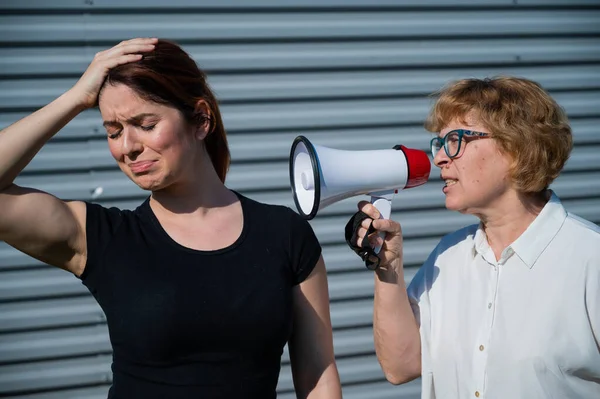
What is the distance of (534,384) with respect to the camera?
2.67 meters

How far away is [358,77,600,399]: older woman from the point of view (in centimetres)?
269

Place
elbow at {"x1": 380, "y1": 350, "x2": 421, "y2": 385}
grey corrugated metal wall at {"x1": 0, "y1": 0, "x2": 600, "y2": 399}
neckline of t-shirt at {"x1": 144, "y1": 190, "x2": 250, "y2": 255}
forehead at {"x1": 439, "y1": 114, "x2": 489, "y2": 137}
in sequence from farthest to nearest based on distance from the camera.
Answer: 1. grey corrugated metal wall at {"x1": 0, "y1": 0, "x2": 600, "y2": 399}
2. elbow at {"x1": 380, "y1": 350, "x2": 421, "y2": 385}
3. forehead at {"x1": 439, "y1": 114, "x2": 489, "y2": 137}
4. neckline of t-shirt at {"x1": 144, "y1": 190, "x2": 250, "y2": 255}

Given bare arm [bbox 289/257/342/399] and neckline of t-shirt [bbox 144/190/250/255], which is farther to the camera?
bare arm [bbox 289/257/342/399]

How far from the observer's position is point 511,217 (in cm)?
289

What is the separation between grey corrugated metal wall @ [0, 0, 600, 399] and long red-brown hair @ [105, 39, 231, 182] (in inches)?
84.9

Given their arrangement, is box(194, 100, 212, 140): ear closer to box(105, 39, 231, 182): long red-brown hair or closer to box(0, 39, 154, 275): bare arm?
box(105, 39, 231, 182): long red-brown hair

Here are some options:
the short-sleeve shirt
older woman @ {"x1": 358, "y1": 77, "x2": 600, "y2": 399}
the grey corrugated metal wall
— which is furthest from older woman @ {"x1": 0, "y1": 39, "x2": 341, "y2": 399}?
the grey corrugated metal wall

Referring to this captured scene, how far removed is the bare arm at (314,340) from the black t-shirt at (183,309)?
96mm

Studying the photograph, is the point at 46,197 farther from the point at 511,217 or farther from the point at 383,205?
the point at 511,217

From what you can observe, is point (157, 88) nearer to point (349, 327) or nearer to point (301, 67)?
point (301, 67)

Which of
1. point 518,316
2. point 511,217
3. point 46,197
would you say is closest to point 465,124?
point 511,217

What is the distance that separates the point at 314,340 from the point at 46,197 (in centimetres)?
97

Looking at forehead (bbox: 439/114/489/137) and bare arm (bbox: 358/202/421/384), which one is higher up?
forehead (bbox: 439/114/489/137)

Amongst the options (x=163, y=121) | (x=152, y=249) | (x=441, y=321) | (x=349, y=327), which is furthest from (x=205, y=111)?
(x=349, y=327)
